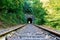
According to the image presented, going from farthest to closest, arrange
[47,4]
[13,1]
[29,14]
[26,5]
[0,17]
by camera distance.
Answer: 1. [29,14]
2. [26,5]
3. [13,1]
4. [0,17]
5. [47,4]

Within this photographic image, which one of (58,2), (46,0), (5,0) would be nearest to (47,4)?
(46,0)

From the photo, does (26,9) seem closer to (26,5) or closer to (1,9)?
(26,5)

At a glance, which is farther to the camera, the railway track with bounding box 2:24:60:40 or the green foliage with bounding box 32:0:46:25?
the green foliage with bounding box 32:0:46:25

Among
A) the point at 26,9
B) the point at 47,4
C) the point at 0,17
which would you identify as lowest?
the point at 26,9

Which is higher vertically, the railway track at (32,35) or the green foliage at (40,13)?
the railway track at (32,35)

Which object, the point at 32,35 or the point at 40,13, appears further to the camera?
the point at 40,13

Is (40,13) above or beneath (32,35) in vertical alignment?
beneath

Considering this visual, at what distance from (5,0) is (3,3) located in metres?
0.54

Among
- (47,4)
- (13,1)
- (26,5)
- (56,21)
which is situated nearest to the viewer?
(56,21)

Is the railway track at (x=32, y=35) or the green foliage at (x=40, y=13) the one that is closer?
the railway track at (x=32, y=35)

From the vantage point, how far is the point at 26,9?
3120 inches

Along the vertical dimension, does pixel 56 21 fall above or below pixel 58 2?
below

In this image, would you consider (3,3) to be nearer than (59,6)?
No

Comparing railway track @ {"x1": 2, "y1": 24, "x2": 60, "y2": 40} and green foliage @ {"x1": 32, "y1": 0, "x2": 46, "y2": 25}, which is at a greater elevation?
railway track @ {"x1": 2, "y1": 24, "x2": 60, "y2": 40}
